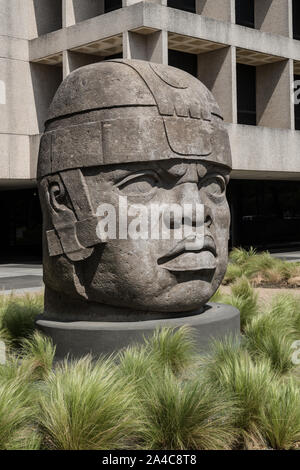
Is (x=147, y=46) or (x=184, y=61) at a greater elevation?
(x=184, y=61)

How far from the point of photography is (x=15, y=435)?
163 inches

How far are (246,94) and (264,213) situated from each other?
581 cm

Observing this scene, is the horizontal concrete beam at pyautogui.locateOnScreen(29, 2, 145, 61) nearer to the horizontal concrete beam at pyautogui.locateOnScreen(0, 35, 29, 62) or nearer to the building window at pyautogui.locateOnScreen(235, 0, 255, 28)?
the horizontal concrete beam at pyautogui.locateOnScreen(0, 35, 29, 62)

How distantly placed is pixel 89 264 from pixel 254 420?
259 cm

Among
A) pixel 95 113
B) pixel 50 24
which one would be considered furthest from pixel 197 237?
pixel 50 24

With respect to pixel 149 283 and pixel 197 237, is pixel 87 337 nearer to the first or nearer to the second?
pixel 149 283

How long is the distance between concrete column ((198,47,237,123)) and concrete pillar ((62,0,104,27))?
400 cm

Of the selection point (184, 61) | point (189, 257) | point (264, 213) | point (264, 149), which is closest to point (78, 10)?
point (184, 61)

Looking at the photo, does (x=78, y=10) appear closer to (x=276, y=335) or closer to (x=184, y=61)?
(x=184, y=61)

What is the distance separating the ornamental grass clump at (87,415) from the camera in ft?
13.5

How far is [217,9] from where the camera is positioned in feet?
64.2

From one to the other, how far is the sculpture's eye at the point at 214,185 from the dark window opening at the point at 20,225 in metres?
19.0

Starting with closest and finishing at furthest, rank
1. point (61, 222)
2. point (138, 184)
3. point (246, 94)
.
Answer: point (138, 184) < point (61, 222) < point (246, 94)

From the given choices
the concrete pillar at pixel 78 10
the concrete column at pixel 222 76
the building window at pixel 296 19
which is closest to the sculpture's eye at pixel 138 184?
the concrete column at pixel 222 76
